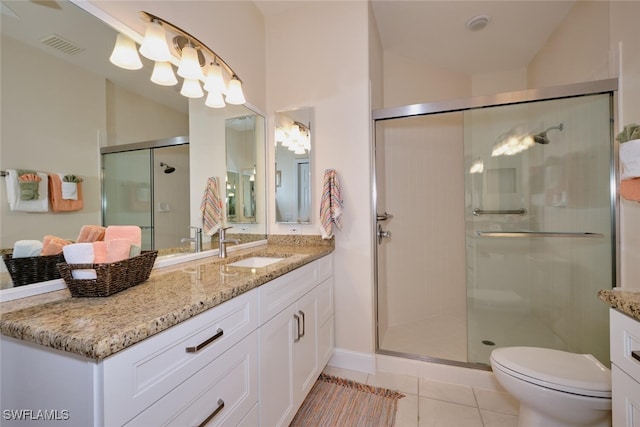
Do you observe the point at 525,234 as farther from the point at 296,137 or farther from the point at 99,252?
the point at 99,252

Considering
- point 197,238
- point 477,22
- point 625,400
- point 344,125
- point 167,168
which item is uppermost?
point 477,22

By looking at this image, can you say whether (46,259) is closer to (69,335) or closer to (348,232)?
(69,335)

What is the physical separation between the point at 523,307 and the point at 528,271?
0.85 ft

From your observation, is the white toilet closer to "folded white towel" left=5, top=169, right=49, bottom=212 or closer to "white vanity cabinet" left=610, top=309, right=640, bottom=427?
"white vanity cabinet" left=610, top=309, right=640, bottom=427

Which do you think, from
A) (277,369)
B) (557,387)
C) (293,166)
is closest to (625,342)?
(557,387)

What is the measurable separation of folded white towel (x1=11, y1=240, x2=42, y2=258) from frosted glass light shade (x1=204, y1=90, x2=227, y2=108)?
3.47 ft

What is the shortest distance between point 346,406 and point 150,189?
1576 millimetres

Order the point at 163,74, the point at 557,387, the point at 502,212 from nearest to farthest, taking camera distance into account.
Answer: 1. the point at 557,387
2. the point at 163,74
3. the point at 502,212

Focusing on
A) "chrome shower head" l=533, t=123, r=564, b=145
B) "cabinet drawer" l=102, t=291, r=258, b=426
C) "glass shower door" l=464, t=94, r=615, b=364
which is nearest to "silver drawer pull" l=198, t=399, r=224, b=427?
"cabinet drawer" l=102, t=291, r=258, b=426

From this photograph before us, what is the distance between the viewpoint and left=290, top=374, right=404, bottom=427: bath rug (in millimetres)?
1410

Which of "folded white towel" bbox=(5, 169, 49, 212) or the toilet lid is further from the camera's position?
the toilet lid

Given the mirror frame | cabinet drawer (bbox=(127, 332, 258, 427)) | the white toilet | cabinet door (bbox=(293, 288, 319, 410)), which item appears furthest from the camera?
the mirror frame

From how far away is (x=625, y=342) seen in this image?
0.86 m

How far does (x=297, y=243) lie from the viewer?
202 cm
